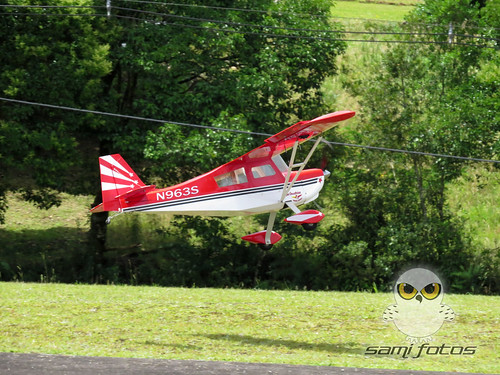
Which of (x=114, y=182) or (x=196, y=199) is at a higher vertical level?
(x=114, y=182)

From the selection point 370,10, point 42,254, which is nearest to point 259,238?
point 42,254

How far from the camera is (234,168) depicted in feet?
46.0

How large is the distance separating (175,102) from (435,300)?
37.1ft

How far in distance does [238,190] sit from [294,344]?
5103 millimetres

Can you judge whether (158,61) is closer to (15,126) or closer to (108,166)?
(15,126)

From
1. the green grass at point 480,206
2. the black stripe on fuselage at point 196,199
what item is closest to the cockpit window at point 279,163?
the black stripe on fuselage at point 196,199

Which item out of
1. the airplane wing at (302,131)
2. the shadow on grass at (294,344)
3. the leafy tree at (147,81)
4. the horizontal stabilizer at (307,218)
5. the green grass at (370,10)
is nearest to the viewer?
the airplane wing at (302,131)

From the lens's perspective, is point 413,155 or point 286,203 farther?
point 413,155

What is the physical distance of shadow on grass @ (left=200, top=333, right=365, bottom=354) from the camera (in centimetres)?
1698

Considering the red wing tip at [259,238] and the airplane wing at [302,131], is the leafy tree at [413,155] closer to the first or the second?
the red wing tip at [259,238]

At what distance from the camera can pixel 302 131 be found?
14062 mm

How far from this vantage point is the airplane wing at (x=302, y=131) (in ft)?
44.6

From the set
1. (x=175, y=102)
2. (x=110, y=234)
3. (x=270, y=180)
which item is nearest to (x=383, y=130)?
(x=175, y=102)

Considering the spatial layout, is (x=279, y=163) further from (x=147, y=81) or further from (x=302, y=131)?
(x=147, y=81)
